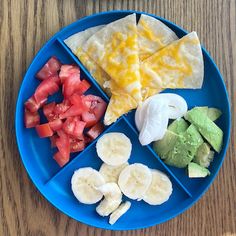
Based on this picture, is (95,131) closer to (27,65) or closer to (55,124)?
(55,124)

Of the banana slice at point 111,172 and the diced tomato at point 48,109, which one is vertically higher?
the diced tomato at point 48,109

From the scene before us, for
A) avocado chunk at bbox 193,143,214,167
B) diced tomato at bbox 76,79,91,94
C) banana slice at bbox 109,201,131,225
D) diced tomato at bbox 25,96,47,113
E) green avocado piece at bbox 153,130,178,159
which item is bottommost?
banana slice at bbox 109,201,131,225

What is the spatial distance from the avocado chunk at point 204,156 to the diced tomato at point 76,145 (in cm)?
47

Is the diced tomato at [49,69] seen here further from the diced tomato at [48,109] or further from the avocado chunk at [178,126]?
the avocado chunk at [178,126]

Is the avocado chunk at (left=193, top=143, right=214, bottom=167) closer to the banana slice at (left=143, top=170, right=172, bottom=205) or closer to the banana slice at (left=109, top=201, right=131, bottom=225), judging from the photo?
the banana slice at (left=143, top=170, right=172, bottom=205)

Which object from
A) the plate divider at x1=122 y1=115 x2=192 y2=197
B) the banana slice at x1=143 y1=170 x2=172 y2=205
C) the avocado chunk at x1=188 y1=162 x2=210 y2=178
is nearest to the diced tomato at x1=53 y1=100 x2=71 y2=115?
the plate divider at x1=122 y1=115 x2=192 y2=197

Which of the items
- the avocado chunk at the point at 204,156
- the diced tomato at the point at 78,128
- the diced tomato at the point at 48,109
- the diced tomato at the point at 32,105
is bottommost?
the avocado chunk at the point at 204,156

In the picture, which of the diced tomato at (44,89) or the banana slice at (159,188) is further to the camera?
the banana slice at (159,188)

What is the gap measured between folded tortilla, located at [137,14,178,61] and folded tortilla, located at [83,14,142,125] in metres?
0.04

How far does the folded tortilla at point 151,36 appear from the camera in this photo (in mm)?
1931

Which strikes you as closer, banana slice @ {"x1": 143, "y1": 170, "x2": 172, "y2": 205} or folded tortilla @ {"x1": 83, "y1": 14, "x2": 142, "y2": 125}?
folded tortilla @ {"x1": 83, "y1": 14, "x2": 142, "y2": 125}

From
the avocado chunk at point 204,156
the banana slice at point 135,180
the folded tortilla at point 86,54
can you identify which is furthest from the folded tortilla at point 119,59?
the avocado chunk at point 204,156

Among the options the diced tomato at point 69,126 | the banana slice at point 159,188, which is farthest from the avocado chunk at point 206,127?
the diced tomato at point 69,126

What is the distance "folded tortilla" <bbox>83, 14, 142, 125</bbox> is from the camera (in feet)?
6.22
